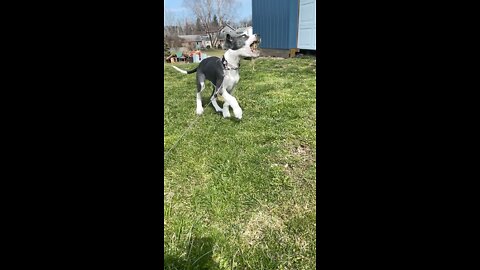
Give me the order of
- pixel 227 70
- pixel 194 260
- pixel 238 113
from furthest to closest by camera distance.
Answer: pixel 238 113 → pixel 227 70 → pixel 194 260

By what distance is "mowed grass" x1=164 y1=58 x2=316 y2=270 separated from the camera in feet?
3.96

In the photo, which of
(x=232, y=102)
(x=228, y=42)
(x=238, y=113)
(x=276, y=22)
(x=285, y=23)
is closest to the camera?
(x=228, y=42)

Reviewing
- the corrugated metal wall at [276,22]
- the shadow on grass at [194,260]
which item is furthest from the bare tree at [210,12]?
the shadow on grass at [194,260]

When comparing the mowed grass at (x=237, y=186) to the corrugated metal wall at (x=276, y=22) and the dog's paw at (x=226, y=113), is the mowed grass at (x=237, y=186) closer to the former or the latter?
the dog's paw at (x=226, y=113)

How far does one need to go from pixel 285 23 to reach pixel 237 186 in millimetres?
1031

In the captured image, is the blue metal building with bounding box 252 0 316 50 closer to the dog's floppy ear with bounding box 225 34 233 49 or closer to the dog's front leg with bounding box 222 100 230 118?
the dog's floppy ear with bounding box 225 34 233 49

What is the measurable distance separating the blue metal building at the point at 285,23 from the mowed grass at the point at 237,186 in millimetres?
195

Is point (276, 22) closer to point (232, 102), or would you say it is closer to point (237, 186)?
→ point (232, 102)

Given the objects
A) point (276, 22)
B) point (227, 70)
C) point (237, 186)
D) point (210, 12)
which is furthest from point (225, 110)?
point (210, 12)

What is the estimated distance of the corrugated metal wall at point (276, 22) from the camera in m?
1.32

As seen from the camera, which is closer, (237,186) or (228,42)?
(228,42)

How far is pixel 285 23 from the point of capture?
5.63 feet
